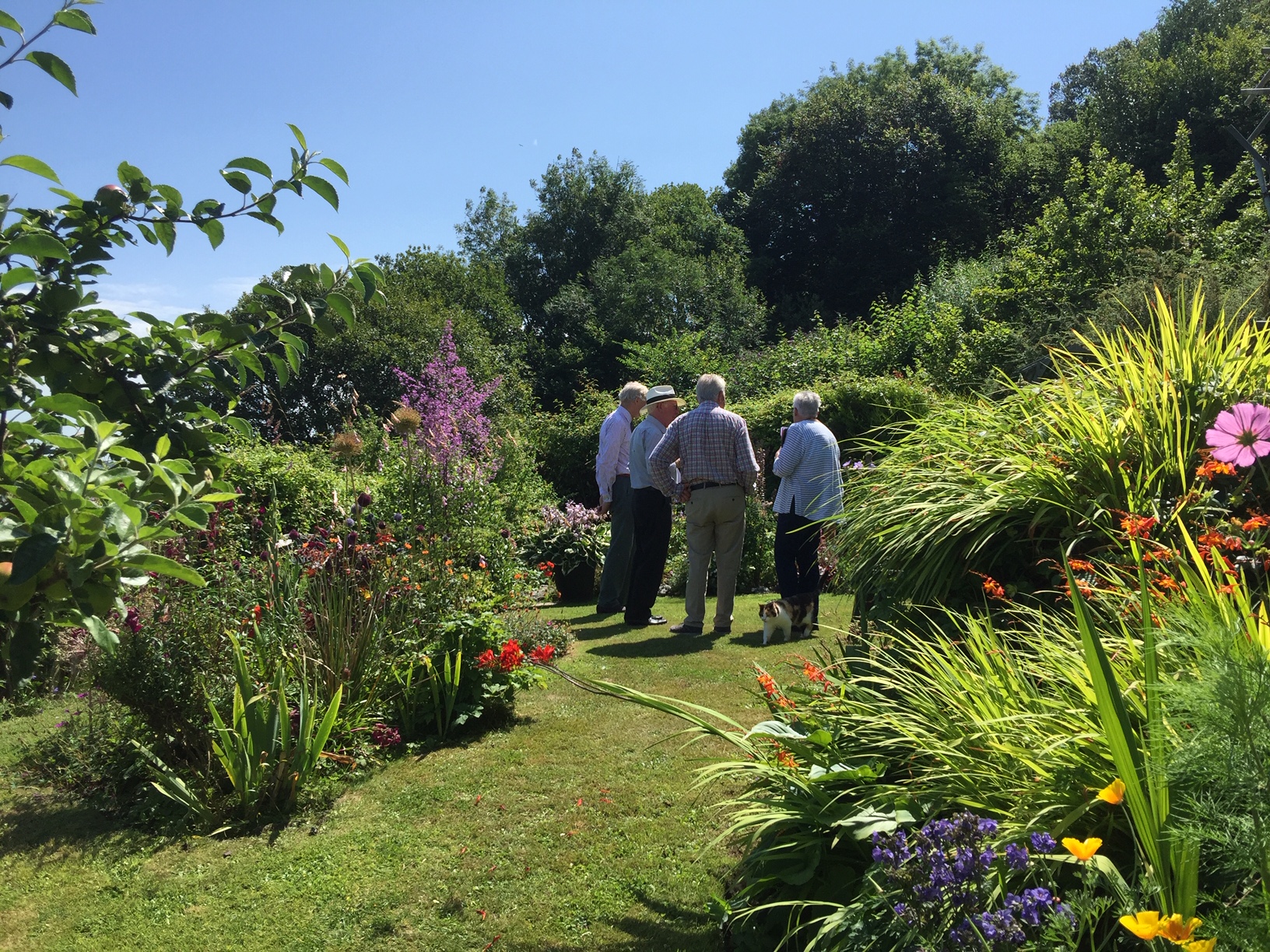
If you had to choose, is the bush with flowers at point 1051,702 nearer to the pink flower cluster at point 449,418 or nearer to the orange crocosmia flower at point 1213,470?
the orange crocosmia flower at point 1213,470

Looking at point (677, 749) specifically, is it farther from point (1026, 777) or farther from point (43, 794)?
point (43, 794)

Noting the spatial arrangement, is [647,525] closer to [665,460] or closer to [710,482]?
[665,460]

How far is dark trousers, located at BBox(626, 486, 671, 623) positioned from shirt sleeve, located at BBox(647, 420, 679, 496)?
42cm

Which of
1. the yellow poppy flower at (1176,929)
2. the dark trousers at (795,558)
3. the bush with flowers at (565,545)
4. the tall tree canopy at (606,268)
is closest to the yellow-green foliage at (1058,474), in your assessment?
the yellow poppy flower at (1176,929)

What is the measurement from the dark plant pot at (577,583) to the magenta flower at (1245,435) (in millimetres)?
7721

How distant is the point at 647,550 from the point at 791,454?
1557mm

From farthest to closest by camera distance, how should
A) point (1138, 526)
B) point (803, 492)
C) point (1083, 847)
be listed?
1. point (803, 492)
2. point (1138, 526)
3. point (1083, 847)

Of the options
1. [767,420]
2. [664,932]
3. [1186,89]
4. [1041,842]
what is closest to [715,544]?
[664,932]

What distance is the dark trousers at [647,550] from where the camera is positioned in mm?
7766

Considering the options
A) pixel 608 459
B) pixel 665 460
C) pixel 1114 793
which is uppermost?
pixel 608 459

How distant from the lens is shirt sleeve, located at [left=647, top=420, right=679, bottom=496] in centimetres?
727

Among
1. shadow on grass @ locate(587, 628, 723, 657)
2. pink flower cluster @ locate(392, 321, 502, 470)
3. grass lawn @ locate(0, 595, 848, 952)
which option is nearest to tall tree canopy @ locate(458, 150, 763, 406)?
pink flower cluster @ locate(392, 321, 502, 470)

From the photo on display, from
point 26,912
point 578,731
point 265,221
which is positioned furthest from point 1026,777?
point 26,912

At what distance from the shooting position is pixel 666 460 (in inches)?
289
